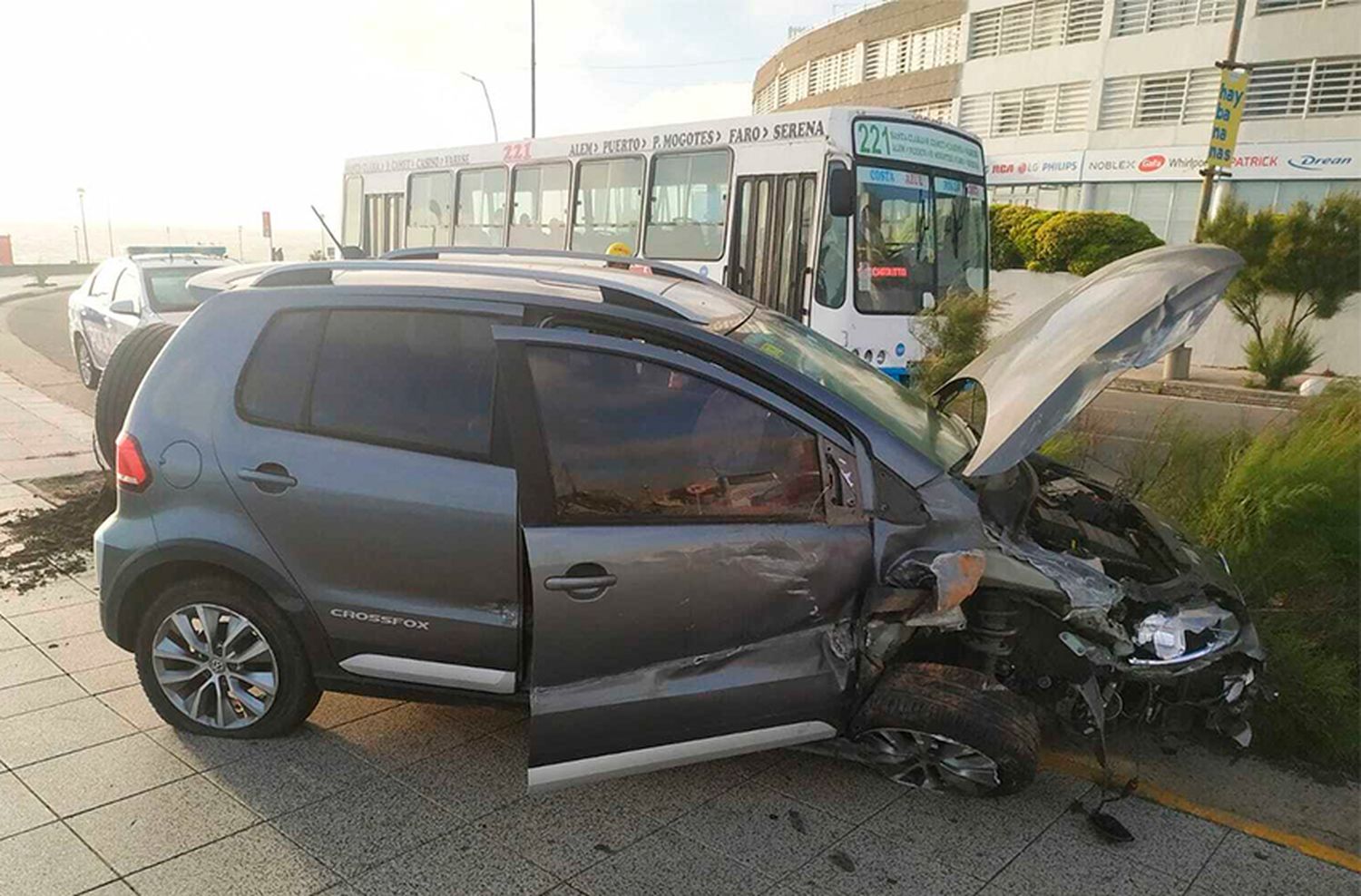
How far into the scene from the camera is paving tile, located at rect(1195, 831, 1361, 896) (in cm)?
293

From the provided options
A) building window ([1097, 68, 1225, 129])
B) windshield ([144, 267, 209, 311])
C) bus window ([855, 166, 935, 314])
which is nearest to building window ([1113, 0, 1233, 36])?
building window ([1097, 68, 1225, 129])

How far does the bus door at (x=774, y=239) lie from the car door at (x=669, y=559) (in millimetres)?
6350

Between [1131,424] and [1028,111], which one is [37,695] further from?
[1028,111]

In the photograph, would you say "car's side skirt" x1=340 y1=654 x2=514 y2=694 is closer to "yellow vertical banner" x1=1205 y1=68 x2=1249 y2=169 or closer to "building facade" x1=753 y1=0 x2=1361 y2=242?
"yellow vertical banner" x1=1205 y1=68 x2=1249 y2=169

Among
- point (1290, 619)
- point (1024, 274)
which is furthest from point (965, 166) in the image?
point (1024, 274)

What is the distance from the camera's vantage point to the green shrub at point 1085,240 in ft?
71.8

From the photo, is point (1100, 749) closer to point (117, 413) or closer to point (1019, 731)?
point (1019, 731)

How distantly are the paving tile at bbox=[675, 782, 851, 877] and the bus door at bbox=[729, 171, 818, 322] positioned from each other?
21.6 ft

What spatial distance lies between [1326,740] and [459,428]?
12.2 feet

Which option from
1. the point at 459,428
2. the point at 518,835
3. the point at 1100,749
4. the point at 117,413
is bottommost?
the point at 518,835

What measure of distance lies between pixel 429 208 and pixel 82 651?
11289 millimetres

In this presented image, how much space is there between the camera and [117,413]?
5086 millimetres

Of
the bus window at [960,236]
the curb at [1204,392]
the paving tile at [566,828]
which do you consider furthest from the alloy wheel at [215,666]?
the curb at [1204,392]

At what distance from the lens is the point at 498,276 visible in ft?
11.8
